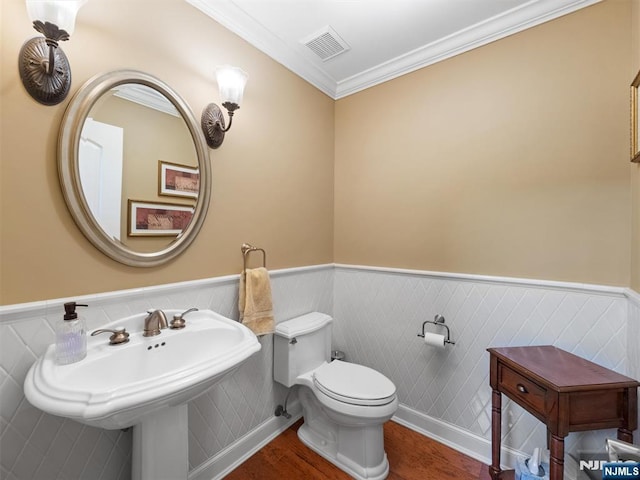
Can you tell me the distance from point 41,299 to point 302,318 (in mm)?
1339

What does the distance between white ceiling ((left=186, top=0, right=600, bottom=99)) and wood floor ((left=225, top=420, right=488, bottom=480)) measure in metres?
2.29

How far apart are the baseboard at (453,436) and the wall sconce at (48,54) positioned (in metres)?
2.46

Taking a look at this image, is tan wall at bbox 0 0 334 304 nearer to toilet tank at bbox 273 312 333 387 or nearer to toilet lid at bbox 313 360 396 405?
toilet tank at bbox 273 312 333 387

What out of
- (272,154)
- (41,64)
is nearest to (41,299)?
(41,64)

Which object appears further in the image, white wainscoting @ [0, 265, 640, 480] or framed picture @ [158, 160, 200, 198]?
framed picture @ [158, 160, 200, 198]

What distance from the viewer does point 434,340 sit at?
5.59ft

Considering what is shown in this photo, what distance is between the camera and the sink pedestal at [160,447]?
101cm

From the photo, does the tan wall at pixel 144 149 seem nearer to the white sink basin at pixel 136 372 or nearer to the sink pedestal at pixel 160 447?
the white sink basin at pixel 136 372

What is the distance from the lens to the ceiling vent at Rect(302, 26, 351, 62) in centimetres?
172

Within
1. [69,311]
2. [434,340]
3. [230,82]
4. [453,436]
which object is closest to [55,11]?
[230,82]

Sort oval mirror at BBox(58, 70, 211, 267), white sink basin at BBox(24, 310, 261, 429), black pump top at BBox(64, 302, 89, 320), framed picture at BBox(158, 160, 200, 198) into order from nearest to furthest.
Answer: white sink basin at BBox(24, 310, 261, 429)
black pump top at BBox(64, 302, 89, 320)
oval mirror at BBox(58, 70, 211, 267)
framed picture at BBox(158, 160, 200, 198)

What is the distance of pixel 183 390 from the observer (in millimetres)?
829

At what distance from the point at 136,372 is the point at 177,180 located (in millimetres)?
830

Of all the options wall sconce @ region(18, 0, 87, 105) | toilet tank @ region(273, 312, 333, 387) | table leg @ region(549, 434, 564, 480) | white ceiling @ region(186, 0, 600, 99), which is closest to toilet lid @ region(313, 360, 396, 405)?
toilet tank @ region(273, 312, 333, 387)
